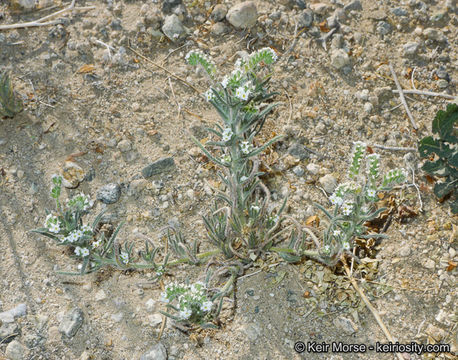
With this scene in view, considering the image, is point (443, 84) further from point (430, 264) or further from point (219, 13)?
point (219, 13)

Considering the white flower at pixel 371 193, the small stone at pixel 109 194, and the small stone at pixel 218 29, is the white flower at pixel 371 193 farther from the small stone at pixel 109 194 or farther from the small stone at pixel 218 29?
the small stone at pixel 218 29

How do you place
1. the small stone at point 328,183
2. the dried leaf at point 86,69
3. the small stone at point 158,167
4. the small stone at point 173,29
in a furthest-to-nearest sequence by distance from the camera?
the small stone at point 173,29, the dried leaf at point 86,69, the small stone at point 158,167, the small stone at point 328,183

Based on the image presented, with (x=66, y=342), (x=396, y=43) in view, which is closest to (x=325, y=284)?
(x=66, y=342)

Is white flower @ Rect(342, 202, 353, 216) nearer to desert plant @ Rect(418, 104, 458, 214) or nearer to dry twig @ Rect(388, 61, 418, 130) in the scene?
desert plant @ Rect(418, 104, 458, 214)

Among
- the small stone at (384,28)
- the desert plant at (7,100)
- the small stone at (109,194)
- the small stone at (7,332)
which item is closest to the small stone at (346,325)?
the small stone at (109,194)
